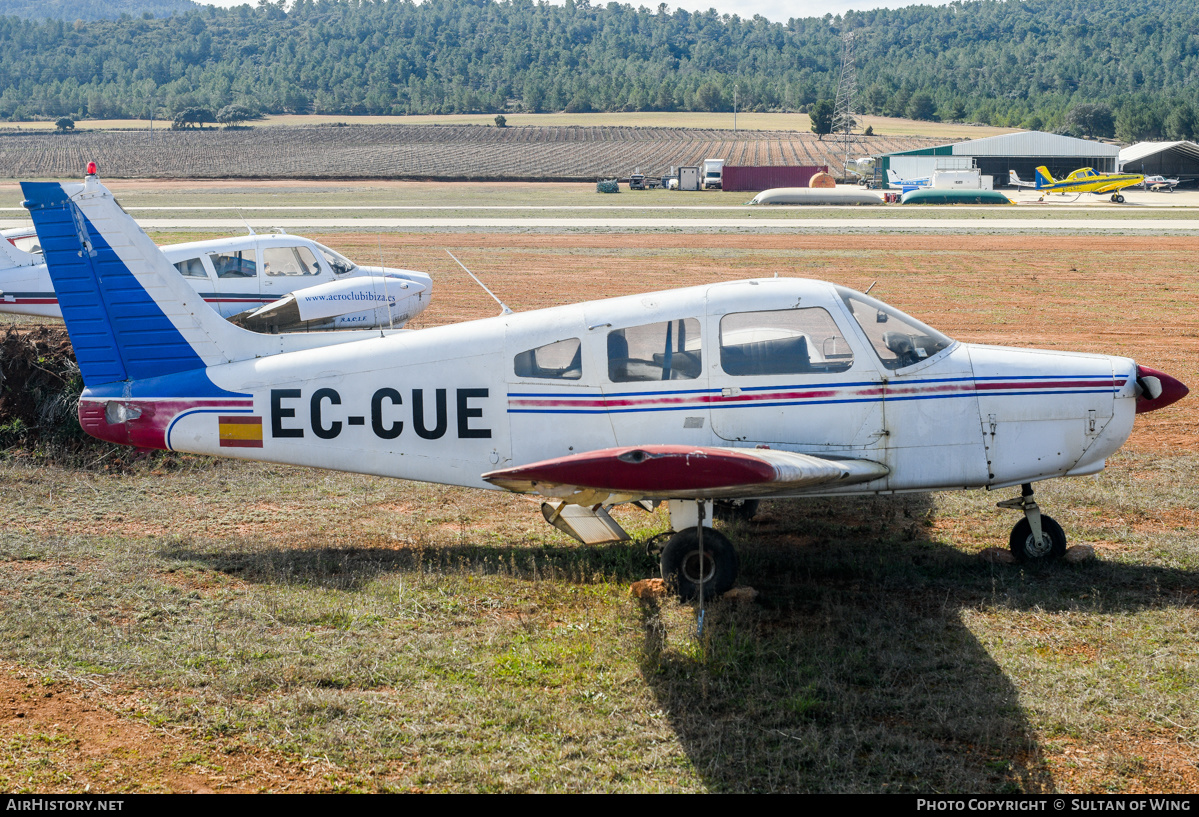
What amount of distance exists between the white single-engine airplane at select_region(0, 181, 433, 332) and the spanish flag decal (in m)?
7.10

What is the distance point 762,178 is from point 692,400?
70.9 meters

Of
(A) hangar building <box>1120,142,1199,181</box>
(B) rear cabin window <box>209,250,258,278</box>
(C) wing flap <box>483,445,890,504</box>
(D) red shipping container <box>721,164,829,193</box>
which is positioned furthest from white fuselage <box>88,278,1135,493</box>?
(A) hangar building <box>1120,142,1199,181</box>

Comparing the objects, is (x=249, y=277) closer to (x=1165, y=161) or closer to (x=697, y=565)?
(x=697, y=565)

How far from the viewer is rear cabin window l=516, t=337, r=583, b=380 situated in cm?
835

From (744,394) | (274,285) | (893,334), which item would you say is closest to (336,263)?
(274,285)

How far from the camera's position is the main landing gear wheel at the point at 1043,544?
339 inches

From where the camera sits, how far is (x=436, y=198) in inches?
2464

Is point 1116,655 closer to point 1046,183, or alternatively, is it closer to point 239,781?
point 239,781

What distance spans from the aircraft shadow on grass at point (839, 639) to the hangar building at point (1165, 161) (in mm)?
88165

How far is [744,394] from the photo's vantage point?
8.09 m

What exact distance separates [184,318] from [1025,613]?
7.81m

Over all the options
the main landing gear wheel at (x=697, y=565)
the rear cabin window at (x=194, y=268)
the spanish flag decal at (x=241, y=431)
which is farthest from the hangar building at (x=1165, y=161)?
the spanish flag decal at (x=241, y=431)

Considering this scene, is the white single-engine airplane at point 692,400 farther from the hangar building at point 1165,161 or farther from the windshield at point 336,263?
the hangar building at point 1165,161

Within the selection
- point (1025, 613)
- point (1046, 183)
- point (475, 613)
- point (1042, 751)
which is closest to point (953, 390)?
point (1025, 613)
